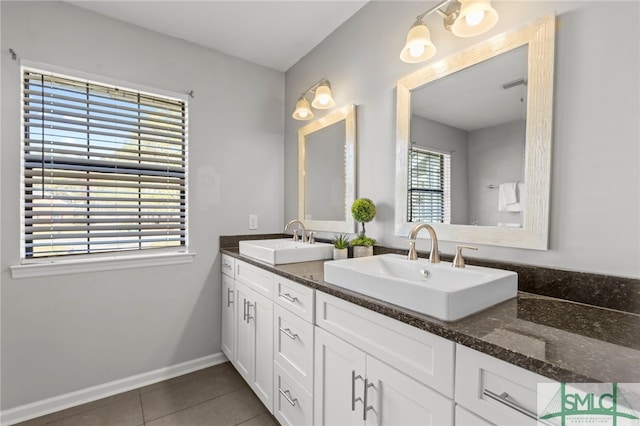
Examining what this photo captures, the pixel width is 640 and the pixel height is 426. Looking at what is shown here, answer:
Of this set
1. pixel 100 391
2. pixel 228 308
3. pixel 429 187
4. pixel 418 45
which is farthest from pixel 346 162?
pixel 100 391

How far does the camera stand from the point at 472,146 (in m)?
1.34

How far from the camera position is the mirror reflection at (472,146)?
1.19m

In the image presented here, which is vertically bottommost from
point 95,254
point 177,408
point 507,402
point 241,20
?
point 177,408

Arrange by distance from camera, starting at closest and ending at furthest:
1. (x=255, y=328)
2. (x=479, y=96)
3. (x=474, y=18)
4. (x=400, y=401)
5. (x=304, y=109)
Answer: (x=400, y=401)
(x=474, y=18)
(x=479, y=96)
(x=255, y=328)
(x=304, y=109)

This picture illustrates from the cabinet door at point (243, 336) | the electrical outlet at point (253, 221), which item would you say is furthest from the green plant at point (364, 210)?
the electrical outlet at point (253, 221)

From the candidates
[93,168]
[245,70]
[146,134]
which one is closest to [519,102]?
[245,70]

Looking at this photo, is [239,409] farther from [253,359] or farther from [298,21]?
[298,21]

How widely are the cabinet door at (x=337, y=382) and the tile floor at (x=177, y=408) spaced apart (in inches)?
25.6

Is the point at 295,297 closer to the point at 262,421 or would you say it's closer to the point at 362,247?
the point at 362,247

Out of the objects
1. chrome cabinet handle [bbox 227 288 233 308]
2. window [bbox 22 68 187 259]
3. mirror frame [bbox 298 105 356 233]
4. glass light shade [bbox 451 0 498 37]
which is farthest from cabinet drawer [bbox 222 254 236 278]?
glass light shade [bbox 451 0 498 37]

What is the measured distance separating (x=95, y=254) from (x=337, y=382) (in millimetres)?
1769

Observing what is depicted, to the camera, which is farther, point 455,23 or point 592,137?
point 455,23

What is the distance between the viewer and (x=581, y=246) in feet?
3.34

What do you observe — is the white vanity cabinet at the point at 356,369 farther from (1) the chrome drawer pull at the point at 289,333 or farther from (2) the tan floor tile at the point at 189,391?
(2) the tan floor tile at the point at 189,391
